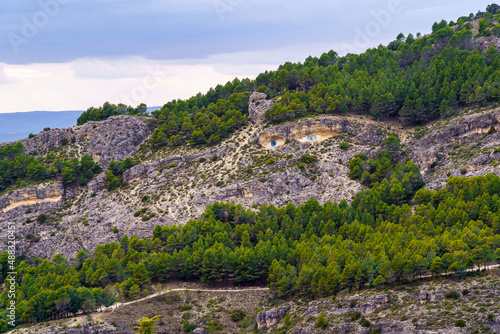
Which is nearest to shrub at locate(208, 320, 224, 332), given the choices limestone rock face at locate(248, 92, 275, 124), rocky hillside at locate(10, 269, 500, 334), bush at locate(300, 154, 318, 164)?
rocky hillside at locate(10, 269, 500, 334)

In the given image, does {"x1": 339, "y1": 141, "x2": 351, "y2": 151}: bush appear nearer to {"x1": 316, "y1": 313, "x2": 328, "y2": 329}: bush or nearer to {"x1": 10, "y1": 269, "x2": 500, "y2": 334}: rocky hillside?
{"x1": 10, "y1": 269, "x2": 500, "y2": 334}: rocky hillside

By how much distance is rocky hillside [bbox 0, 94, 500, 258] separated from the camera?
134 m

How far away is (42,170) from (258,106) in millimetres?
52717

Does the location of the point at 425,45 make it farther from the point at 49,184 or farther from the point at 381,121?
the point at 49,184

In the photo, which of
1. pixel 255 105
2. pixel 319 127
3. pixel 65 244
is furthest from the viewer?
pixel 255 105

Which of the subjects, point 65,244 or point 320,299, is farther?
point 65,244

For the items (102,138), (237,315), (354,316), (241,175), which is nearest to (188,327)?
(237,315)

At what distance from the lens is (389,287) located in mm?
90812

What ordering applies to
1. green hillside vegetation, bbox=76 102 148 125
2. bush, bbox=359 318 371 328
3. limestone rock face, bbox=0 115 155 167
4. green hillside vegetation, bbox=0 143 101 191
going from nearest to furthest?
bush, bbox=359 318 371 328 < green hillside vegetation, bbox=0 143 101 191 < limestone rock face, bbox=0 115 155 167 < green hillside vegetation, bbox=76 102 148 125

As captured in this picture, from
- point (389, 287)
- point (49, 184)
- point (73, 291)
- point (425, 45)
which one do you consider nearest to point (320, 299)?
point (389, 287)

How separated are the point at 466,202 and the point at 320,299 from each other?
→ 111ft

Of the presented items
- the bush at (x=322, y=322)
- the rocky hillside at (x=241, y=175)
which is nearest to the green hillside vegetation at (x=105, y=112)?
the rocky hillside at (x=241, y=175)

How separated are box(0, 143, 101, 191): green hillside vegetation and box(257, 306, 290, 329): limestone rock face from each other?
73737mm

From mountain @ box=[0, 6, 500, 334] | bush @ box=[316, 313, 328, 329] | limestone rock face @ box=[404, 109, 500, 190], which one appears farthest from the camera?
limestone rock face @ box=[404, 109, 500, 190]
